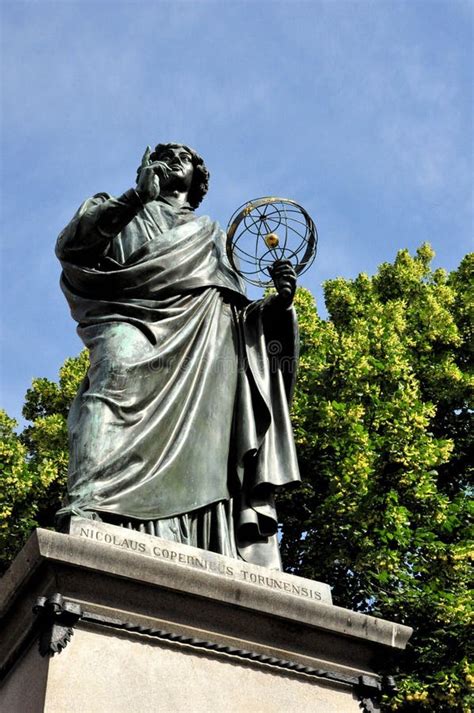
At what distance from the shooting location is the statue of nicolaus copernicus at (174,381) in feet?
22.6

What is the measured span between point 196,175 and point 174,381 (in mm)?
2389

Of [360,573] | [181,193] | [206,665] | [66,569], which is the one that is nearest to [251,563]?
[206,665]

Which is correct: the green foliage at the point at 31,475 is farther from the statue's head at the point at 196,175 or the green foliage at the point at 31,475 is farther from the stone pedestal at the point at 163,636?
the stone pedestal at the point at 163,636

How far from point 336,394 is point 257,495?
9.49m

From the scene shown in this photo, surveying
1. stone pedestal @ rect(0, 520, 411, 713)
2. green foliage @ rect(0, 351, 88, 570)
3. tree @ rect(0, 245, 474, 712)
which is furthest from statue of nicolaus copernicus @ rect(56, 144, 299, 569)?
green foliage @ rect(0, 351, 88, 570)

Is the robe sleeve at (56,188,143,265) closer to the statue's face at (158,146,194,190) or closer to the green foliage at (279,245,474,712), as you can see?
the statue's face at (158,146,194,190)

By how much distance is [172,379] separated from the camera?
7445 millimetres

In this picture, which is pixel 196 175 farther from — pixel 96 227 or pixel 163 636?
pixel 163 636

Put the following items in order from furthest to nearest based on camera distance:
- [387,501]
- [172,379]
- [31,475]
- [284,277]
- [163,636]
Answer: [31,475], [387,501], [284,277], [172,379], [163,636]

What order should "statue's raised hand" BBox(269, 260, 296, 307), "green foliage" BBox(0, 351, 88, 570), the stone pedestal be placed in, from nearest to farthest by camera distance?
the stone pedestal, "statue's raised hand" BBox(269, 260, 296, 307), "green foliage" BBox(0, 351, 88, 570)

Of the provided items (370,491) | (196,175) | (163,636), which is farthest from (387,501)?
(163,636)

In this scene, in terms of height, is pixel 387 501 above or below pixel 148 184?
above

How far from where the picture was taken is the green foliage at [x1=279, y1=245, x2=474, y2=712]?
14930 millimetres

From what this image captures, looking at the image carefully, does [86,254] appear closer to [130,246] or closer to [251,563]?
[130,246]
